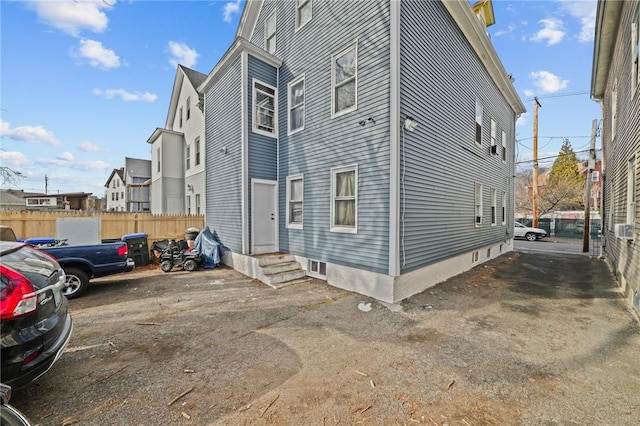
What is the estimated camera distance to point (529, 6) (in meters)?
8.13

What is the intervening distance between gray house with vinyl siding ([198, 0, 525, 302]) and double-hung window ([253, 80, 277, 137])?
3 centimetres

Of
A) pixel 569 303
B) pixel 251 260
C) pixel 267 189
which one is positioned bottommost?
pixel 569 303

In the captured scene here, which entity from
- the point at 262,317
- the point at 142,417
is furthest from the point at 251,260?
the point at 142,417

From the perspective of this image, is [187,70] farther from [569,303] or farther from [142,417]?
[569,303]

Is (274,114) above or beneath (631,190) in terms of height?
above

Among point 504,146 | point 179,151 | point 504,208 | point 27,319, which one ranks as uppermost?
point 179,151

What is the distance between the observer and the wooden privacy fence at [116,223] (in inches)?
326

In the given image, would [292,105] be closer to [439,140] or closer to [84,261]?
[439,140]

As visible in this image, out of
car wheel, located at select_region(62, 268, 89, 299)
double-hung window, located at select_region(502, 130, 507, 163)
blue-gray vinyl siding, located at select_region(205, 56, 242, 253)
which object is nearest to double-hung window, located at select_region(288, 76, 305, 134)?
blue-gray vinyl siding, located at select_region(205, 56, 242, 253)

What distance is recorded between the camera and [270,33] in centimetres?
935

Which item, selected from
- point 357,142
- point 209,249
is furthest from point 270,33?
point 209,249

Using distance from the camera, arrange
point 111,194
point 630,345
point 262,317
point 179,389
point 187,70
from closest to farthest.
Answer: point 179,389 < point 630,345 < point 262,317 < point 187,70 < point 111,194

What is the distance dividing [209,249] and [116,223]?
3.74m

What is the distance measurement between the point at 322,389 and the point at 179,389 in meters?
1.46
